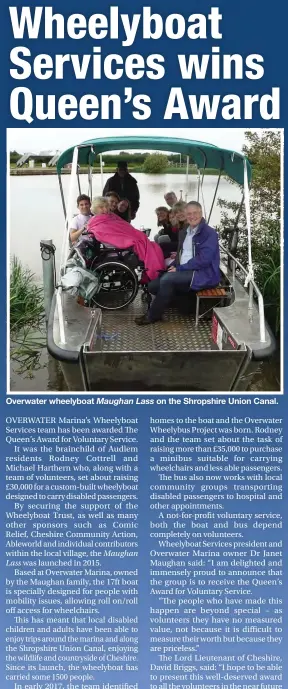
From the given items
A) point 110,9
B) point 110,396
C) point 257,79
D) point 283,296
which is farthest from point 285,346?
point 110,9

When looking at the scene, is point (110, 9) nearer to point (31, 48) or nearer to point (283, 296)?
point (31, 48)

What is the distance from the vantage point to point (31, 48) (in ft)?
12.0

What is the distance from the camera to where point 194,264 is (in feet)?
16.5

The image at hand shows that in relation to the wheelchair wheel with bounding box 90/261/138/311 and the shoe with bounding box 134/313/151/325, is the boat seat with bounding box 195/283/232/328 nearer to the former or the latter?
the shoe with bounding box 134/313/151/325

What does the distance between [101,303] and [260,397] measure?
2127 millimetres

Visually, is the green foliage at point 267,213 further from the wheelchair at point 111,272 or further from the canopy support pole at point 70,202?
the canopy support pole at point 70,202

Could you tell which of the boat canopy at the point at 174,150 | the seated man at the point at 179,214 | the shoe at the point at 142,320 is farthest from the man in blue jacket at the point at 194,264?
the seated man at the point at 179,214

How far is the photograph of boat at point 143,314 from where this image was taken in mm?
4336

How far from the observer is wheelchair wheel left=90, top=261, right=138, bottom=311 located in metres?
5.30

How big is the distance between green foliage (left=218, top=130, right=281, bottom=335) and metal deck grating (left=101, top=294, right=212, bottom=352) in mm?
501

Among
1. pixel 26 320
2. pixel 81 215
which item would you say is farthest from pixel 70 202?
pixel 26 320

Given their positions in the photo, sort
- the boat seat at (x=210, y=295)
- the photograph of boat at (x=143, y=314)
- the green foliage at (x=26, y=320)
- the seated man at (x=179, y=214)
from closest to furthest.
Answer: the photograph of boat at (x=143, y=314)
the boat seat at (x=210, y=295)
the green foliage at (x=26, y=320)
the seated man at (x=179, y=214)

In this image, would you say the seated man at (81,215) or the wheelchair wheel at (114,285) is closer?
the wheelchair wheel at (114,285)

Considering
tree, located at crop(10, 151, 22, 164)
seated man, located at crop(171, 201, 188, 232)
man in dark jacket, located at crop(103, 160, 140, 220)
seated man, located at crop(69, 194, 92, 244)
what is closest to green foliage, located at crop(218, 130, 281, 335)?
seated man, located at crop(171, 201, 188, 232)
